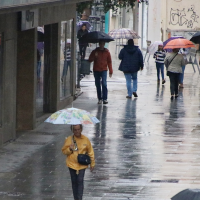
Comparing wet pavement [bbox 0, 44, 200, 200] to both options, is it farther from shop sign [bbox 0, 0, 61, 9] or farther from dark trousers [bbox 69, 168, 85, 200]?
shop sign [bbox 0, 0, 61, 9]

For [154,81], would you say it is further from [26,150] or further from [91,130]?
[26,150]

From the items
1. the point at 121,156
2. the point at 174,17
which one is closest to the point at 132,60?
the point at 121,156

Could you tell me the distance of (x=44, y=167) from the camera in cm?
926

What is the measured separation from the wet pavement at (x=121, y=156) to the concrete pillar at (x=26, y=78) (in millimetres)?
354

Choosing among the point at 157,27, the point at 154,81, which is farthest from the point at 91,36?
the point at 157,27

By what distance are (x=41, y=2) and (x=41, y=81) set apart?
15.1ft

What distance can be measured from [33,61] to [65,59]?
3.74 m

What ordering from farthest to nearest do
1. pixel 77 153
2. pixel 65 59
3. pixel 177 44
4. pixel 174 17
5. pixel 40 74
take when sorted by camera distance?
pixel 174 17 → pixel 177 44 → pixel 65 59 → pixel 40 74 → pixel 77 153

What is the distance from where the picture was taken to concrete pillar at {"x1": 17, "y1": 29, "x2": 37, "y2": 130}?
12289mm

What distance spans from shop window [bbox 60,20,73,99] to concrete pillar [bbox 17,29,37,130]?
10.1 ft

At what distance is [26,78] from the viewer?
12.4m

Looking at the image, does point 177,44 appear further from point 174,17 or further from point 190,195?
point 174,17

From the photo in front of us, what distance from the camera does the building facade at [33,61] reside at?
10.8 m

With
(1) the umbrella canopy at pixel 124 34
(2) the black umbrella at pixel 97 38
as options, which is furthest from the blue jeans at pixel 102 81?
(1) the umbrella canopy at pixel 124 34
